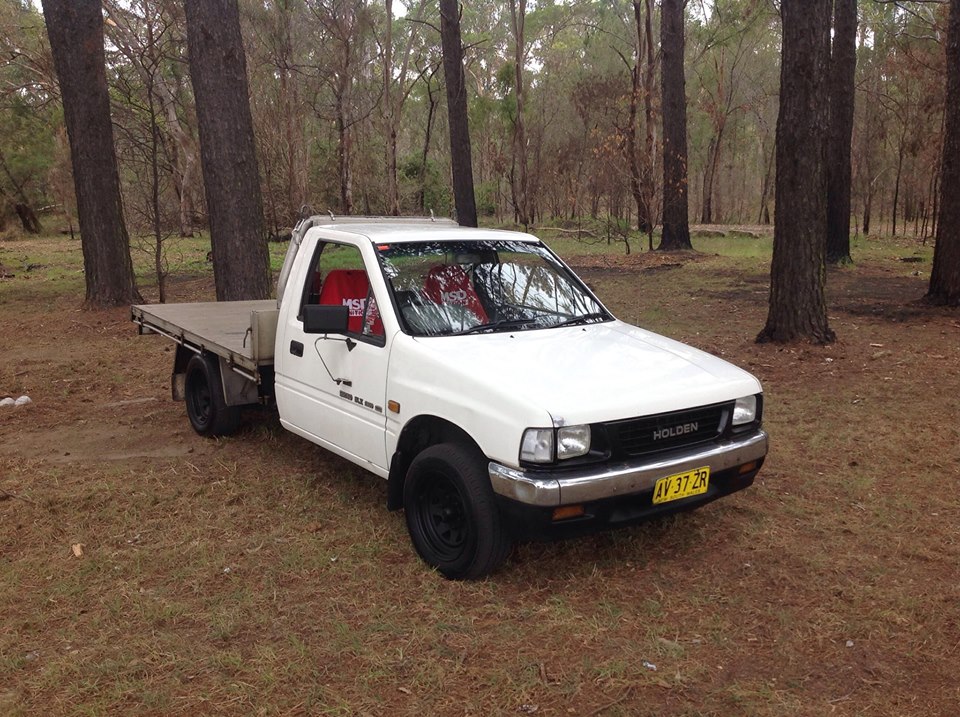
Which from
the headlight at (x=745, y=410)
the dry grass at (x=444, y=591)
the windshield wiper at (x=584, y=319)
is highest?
the windshield wiper at (x=584, y=319)

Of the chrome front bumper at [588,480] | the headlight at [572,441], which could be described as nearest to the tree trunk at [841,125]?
the chrome front bumper at [588,480]

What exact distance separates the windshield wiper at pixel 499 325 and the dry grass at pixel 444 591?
4.02 feet

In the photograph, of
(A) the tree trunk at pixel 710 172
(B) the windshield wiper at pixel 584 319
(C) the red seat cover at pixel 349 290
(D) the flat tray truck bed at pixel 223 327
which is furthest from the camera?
(A) the tree trunk at pixel 710 172

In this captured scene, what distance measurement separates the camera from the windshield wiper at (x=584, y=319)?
456cm

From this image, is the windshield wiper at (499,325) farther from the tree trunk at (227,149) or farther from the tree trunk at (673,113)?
the tree trunk at (673,113)

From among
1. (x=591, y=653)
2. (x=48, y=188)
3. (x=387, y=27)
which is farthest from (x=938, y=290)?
(x=48, y=188)

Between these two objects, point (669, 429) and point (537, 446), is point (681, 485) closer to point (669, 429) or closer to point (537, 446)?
point (669, 429)

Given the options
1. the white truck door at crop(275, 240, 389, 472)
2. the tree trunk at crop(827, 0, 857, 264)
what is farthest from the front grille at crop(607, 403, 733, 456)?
the tree trunk at crop(827, 0, 857, 264)

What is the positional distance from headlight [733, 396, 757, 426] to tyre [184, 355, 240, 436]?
383 centimetres

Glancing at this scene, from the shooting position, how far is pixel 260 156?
87.1 ft

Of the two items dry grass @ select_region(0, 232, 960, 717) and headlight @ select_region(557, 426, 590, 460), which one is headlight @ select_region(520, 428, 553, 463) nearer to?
headlight @ select_region(557, 426, 590, 460)

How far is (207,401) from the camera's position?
6.15 metres

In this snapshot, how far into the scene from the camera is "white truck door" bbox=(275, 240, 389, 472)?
13.8 ft

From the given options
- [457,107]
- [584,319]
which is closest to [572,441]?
[584,319]
